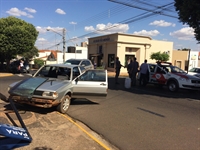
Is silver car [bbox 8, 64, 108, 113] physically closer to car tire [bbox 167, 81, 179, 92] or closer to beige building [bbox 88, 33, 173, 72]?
car tire [bbox 167, 81, 179, 92]

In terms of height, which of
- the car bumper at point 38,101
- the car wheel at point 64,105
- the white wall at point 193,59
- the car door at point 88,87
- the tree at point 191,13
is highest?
the tree at point 191,13

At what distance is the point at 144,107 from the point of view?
7.48 m

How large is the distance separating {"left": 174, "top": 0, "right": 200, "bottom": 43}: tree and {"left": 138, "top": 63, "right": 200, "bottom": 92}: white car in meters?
2.24

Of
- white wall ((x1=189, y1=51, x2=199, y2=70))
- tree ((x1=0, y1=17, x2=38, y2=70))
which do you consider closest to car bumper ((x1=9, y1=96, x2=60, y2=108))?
tree ((x1=0, y1=17, x2=38, y2=70))

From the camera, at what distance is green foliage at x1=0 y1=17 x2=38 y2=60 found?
19.0 m

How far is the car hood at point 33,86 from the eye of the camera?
5.67 meters

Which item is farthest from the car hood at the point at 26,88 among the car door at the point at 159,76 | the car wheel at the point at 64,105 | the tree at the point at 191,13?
the car door at the point at 159,76

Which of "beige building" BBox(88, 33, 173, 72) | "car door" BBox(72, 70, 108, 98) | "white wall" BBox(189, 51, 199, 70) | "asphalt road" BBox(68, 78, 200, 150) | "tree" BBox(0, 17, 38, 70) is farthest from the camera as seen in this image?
"white wall" BBox(189, 51, 199, 70)

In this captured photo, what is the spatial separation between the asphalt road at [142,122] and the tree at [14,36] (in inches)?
550

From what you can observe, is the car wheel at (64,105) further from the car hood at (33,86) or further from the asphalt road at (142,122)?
the car hood at (33,86)

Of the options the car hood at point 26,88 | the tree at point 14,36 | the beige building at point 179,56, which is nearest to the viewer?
the car hood at point 26,88

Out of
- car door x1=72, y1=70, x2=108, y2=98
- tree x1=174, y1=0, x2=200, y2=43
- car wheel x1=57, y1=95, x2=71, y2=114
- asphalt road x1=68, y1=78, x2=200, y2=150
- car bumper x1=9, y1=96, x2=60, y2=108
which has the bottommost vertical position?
asphalt road x1=68, y1=78, x2=200, y2=150

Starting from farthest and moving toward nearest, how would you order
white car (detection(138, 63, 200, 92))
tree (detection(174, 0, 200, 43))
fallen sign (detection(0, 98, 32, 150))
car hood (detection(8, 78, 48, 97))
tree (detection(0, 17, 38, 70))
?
tree (detection(0, 17, 38, 70)), white car (detection(138, 63, 200, 92)), tree (detection(174, 0, 200, 43)), car hood (detection(8, 78, 48, 97)), fallen sign (detection(0, 98, 32, 150))

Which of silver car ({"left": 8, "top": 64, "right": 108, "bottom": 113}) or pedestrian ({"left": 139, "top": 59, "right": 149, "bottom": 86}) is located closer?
silver car ({"left": 8, "top": 64, "right": 108, "bottom": 113})
